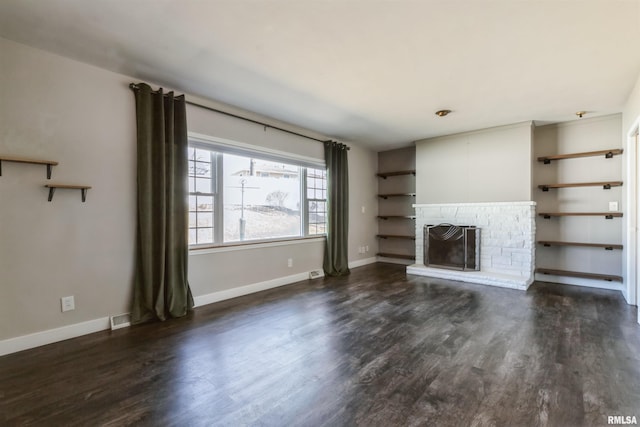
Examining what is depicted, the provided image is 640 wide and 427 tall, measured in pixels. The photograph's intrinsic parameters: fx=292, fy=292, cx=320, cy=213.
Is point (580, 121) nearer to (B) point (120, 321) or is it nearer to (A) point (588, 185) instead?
(A) point (588, 185)

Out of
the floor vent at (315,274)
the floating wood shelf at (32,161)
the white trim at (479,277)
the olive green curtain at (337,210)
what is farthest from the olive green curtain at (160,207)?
the white trim at (479,277)

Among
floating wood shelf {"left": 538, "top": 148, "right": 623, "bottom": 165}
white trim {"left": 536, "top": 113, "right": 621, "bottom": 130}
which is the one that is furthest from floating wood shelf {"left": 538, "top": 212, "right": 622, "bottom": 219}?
white trim {"left": 536, "top": 113, "right": 621, "bottom": 130}

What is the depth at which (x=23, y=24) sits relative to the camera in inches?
83.1

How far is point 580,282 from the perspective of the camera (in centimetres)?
439

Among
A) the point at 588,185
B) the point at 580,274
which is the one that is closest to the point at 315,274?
the point at 580,274

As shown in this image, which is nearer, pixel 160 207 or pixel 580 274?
pixel 160 207

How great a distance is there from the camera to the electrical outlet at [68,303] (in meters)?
2.57

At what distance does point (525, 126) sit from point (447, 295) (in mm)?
2825

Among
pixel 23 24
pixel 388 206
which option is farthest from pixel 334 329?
pixel 388 206

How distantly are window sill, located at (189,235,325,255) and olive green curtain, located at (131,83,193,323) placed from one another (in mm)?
277

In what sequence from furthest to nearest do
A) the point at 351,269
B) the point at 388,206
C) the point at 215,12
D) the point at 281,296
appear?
the point at 388,206 → the point at 351,269 → the point at 281,296 → the point at 215,12

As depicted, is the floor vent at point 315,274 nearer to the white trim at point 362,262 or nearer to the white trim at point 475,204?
the white trim at point 362,262

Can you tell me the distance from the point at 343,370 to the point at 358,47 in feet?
8.14

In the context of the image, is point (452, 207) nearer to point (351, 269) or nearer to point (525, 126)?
point (525, 126)
